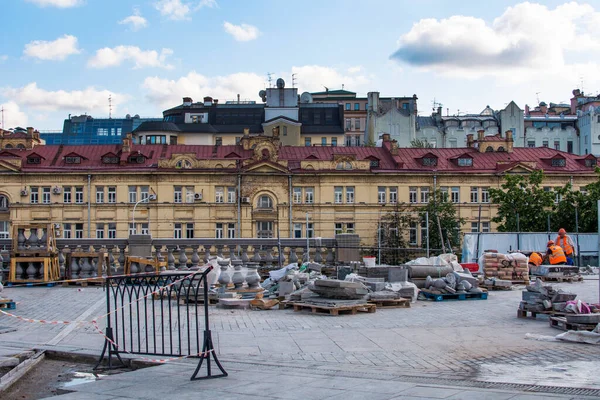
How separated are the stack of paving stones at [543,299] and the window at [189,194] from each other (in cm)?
4826

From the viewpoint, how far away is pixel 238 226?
6303cm

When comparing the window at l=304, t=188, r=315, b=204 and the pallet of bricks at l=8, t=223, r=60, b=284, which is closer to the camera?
the pallet of bricks at l=8, t=223, r=60, b=284

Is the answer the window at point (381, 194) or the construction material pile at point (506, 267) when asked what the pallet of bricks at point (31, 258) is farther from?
the window at point (381, 194)

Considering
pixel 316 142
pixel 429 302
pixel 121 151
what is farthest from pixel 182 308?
pixel 316 142

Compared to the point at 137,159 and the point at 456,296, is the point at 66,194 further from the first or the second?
the point at 456,296

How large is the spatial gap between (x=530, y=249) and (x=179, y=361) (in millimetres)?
29832

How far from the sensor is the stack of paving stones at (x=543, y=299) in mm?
15852

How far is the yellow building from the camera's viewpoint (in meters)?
62.8

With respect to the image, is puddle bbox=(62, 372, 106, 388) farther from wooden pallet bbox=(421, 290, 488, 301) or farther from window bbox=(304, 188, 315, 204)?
window bbox=(304, 188, 315, 204)

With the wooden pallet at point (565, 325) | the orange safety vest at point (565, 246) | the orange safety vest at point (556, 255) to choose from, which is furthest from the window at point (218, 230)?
the wooden pallet at point (565, 325)

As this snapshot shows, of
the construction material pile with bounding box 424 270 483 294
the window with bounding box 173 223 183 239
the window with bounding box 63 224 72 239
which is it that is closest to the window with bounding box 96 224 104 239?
the window with bounding box 63 224 72 239

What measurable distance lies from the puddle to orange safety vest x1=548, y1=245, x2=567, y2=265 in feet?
71.4

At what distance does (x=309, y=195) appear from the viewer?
211 feet

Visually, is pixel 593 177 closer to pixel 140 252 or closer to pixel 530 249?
pixel 530 249
